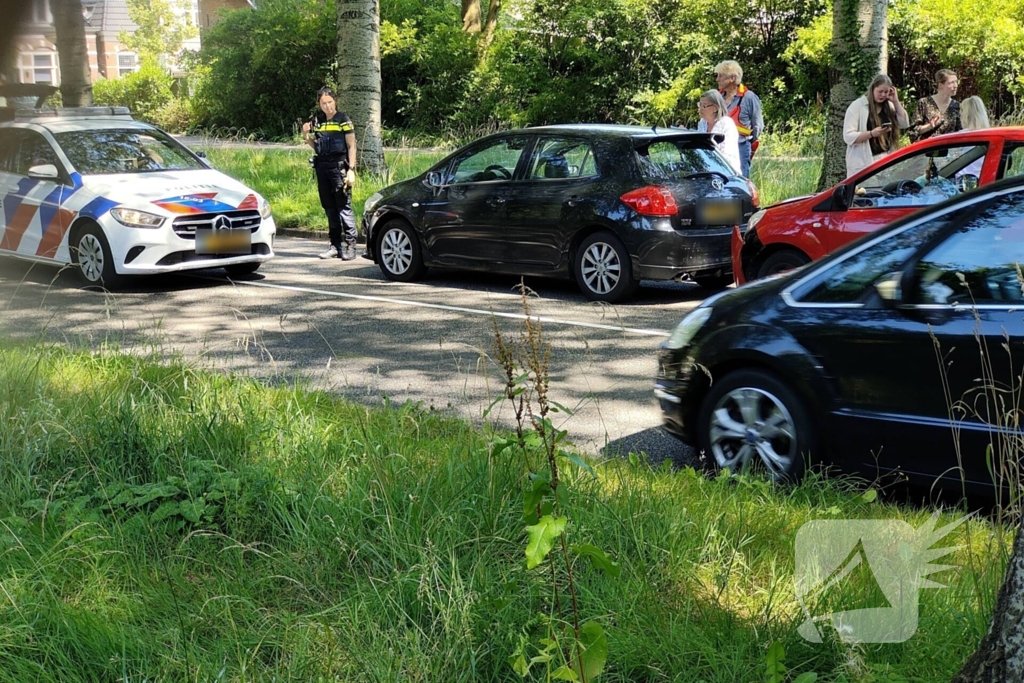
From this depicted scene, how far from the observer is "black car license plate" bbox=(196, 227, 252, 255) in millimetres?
11617

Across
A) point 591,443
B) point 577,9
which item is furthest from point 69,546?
point 577,9

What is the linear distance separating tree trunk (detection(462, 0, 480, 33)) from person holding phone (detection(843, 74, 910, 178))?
21.8 metres

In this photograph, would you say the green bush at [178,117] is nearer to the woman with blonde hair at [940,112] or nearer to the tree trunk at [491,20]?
the tree trunk at [491,20]

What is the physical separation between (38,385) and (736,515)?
→ 3639mm

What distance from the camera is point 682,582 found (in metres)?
3.71

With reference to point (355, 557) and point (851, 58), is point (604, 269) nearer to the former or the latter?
point (851, 58)

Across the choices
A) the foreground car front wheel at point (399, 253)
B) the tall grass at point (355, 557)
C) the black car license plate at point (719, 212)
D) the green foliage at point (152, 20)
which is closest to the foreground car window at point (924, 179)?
the black car license plate at point (719, 212)

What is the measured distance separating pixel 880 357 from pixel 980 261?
587 millimetres

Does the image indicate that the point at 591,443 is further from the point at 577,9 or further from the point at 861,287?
the point at 577,9

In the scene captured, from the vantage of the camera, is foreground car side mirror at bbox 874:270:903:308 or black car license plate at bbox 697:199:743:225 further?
black car license plate at bbox 697:199:743:225

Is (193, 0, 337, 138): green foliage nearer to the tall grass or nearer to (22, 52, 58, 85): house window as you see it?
the tall grass

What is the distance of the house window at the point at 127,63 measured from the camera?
119cm

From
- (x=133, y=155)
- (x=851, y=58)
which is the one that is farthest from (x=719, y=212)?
(x=133, y=155)
